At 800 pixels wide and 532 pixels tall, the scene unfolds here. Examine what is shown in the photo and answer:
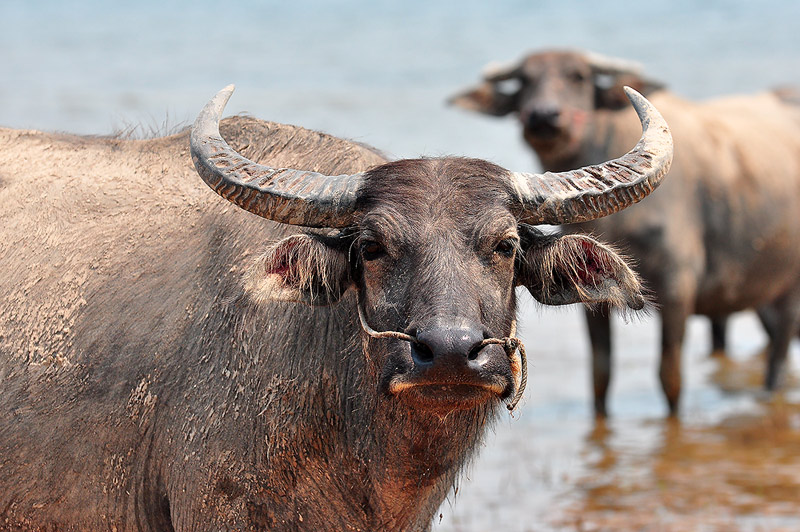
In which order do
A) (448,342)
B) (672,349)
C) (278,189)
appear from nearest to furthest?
(448,342)
(278,189)
(672,349)

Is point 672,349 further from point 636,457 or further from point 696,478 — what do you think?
point 696,478

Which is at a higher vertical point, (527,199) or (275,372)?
(527,199)

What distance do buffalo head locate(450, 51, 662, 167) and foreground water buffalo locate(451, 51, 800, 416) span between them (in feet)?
0.04

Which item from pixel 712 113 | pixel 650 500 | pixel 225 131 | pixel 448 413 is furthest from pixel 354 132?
pixel 448 413

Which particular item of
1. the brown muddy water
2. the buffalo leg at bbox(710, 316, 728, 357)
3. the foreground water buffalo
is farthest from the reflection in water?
the buffalo leg at bbox(710, 316, 728, 357)

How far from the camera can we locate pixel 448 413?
4.24 meters

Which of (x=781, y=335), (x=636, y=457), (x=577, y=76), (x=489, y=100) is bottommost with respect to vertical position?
(x=781, y=335)

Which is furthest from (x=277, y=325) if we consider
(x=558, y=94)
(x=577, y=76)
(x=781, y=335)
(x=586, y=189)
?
(x=781, y=335)

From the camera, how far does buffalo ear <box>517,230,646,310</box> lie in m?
4.64

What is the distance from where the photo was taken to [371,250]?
439cm

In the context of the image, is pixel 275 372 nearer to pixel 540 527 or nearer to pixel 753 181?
pixel 540 527

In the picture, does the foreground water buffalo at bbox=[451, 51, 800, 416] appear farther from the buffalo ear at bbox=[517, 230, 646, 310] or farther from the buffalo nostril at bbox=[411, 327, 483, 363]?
the buffalo nostril at bbox=[411, 327, 483, 363]

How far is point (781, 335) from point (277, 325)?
951 centimetres

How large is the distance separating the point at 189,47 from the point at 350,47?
5.76m
